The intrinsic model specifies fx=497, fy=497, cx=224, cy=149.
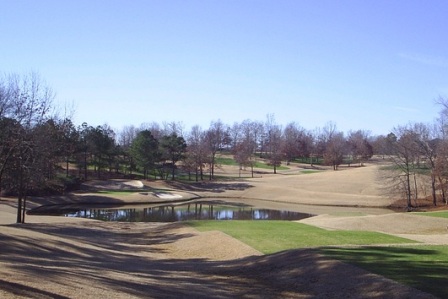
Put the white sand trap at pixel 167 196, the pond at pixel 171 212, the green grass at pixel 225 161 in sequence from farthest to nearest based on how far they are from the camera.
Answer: the green grass at pixel 225 161, the white sand trap at pixel 167 196, the pond at pixel 171 212

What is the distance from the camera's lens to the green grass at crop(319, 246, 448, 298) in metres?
12.6

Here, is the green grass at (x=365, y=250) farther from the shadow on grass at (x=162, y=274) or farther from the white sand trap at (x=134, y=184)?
the white sand trap at (x=134, y=184)

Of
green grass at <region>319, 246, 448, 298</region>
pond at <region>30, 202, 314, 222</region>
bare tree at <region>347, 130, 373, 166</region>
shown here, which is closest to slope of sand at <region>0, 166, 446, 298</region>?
green grass at <region>319, 246, 448, 298</region>

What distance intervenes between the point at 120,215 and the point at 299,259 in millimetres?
38938

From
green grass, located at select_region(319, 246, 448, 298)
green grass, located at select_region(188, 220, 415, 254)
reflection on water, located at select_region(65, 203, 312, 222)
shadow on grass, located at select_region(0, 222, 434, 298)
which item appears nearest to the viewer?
shadow on grass, located at select_region(0, 222, 434, 298)

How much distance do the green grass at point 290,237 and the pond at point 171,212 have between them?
1897cm

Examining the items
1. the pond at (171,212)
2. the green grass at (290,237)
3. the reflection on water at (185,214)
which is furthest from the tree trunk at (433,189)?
the green grass at (290,237)

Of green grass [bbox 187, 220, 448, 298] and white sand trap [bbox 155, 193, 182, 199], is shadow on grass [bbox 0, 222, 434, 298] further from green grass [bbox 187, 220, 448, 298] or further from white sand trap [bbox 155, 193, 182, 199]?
white sand trap [bbox 155, 193, 182, 199]

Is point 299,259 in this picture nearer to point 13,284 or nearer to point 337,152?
point 13,284

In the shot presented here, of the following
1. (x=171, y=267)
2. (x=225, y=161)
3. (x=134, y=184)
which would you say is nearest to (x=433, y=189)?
(x=134, y=184)

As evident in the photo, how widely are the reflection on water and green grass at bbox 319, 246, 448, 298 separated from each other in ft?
103

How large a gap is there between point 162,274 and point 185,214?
1452 inches

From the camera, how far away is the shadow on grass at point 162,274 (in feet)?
40.2

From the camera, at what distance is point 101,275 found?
1501 cm
